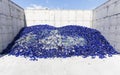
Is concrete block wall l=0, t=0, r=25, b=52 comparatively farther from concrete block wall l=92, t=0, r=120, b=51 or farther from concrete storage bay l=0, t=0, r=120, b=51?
concrete block wall l=92, t=0, r=120, b=51

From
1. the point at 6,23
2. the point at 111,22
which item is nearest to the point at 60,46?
the point at 6,23

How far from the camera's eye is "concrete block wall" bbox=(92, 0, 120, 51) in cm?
844

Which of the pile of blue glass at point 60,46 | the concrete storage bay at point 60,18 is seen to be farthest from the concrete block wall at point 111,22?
Answer: the pile of blue glass at point 60,46

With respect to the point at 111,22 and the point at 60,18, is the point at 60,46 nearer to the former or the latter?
the point at 111,22

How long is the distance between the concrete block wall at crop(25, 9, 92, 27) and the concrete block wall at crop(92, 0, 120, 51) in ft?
11.1

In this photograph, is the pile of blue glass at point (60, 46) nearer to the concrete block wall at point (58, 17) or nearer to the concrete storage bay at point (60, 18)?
the concrete storage bay at point (60, 18)

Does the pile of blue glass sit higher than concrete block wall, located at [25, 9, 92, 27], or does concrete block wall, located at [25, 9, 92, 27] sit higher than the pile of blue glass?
concrete block wall, located at [25, 9, 92, 27]

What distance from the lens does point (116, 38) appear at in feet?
27.8

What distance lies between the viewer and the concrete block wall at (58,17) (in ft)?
46.1

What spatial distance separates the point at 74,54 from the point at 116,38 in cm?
314

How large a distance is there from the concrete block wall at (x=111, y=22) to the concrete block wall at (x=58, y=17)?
338 cm

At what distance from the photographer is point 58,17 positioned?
14406 millimetres

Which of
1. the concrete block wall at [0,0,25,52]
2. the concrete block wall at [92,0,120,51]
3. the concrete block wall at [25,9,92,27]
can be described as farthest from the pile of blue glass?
the concrete block wall at [25,9,92,27]

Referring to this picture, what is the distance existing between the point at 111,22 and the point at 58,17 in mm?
6508
